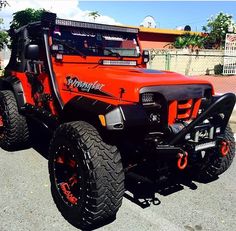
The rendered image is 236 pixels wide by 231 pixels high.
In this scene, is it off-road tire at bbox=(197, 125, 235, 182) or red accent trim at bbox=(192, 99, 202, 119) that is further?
off-road tire at bbox=(197, 125, 235, 182)

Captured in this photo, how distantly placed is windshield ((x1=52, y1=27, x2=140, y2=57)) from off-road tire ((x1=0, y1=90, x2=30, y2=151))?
1.31 meters

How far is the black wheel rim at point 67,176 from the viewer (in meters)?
3.19

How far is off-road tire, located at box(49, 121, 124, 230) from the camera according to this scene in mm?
2879

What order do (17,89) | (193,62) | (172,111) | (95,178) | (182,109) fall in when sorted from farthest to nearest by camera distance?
(193,62) → (17,89) → (182,109) → (172,111) → (95,178)

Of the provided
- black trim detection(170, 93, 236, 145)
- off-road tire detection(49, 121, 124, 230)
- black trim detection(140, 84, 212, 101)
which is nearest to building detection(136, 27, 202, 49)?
black trim detection(140, 84, 212, 101)

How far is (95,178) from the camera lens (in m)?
2.86

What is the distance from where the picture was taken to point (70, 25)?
432cm

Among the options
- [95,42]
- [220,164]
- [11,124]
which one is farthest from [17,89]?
[220,164]

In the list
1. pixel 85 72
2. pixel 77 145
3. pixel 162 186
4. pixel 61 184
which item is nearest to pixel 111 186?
pixel 77 145

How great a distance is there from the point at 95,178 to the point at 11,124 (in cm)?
245

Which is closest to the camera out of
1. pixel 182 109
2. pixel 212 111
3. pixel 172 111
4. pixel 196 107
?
pixel 212 111

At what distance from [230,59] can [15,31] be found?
1797 cm

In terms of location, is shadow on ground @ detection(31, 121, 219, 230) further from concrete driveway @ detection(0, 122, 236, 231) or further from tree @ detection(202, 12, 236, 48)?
tree @ detection(202, 12, 236, 48)

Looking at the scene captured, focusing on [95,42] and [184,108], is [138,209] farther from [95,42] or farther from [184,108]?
[95,42]
